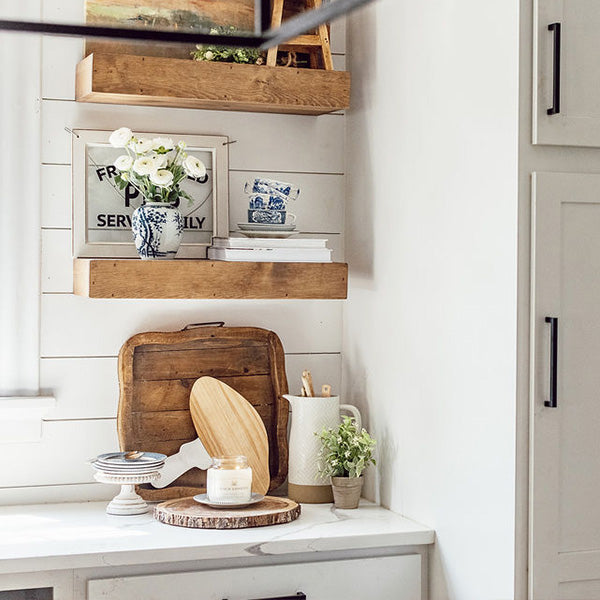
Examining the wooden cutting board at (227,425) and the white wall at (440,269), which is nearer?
the white wall at (440,269)

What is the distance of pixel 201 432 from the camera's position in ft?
7.66

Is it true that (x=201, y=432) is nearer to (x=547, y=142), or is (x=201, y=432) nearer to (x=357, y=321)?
(x=357, y=321)

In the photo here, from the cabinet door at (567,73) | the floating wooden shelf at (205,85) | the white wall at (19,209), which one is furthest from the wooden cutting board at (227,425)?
the cabinet door at (567,73)

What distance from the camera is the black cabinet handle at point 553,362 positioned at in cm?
175

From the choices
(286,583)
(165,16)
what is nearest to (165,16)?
(165,16)

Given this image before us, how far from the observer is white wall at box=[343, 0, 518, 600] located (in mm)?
1810

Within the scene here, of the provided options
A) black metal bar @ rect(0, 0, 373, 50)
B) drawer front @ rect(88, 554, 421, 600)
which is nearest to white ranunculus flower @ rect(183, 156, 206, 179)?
drawer front @ rect(88, 554, 421, 600)

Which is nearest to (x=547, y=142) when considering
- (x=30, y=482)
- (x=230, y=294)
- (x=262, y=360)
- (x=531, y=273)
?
(x=531, y=273)

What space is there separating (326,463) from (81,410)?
1.97ft

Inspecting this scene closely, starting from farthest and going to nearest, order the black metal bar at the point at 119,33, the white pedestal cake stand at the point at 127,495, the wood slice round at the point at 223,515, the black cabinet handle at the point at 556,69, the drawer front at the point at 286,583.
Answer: the white pedestal cake stand at the point at 127,495 < the wood slice round at the point at 223,515 < the drawer front at the point at 286,583 < the black cabinet handle at the point at 556,69 < the black metal bar at the point at 119,33

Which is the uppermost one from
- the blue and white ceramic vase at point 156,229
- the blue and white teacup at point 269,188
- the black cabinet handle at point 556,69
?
the black cabinet handle at point 556,69

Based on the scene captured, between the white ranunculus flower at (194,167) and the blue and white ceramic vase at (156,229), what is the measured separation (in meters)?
0.09

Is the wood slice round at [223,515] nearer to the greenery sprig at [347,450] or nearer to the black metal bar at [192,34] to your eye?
the greenery sprig at [347,450]

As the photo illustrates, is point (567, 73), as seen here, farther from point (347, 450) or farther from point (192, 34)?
point (192, 34)
